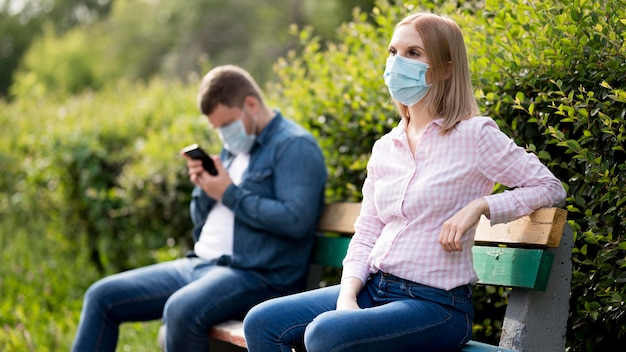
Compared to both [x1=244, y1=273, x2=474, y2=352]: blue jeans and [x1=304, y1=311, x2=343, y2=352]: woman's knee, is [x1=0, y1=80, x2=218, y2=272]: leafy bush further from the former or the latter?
[x1=304, y1=311, x2=343, y2=352]: woman's knee

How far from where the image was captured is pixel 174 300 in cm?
370

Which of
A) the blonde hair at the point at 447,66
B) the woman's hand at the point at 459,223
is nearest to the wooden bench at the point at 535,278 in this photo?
the woman's hand at the point at 459,223

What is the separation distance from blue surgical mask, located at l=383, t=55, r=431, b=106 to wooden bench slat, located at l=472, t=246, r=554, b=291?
626 millimetres

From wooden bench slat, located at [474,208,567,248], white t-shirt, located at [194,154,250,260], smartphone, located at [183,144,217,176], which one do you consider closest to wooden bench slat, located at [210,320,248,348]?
white t-shirt, located at [194,154,250,260]

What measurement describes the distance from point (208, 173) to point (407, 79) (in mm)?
1402

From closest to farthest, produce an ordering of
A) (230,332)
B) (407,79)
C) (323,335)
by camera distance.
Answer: (323,335) → (407,79) → (230,332)

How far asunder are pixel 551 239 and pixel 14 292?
16.1ft

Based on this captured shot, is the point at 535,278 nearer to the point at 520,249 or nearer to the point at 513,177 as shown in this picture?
the point at 520,249

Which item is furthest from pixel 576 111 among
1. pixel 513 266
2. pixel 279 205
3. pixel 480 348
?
pixel 279 205

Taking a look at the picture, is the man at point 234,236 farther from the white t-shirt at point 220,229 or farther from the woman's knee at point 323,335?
the woman's knee at point 323,335

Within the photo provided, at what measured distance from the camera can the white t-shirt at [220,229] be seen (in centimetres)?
405

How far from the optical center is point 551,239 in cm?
279

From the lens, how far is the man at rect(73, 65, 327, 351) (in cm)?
375

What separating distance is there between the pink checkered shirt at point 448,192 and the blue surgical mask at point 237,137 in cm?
126
